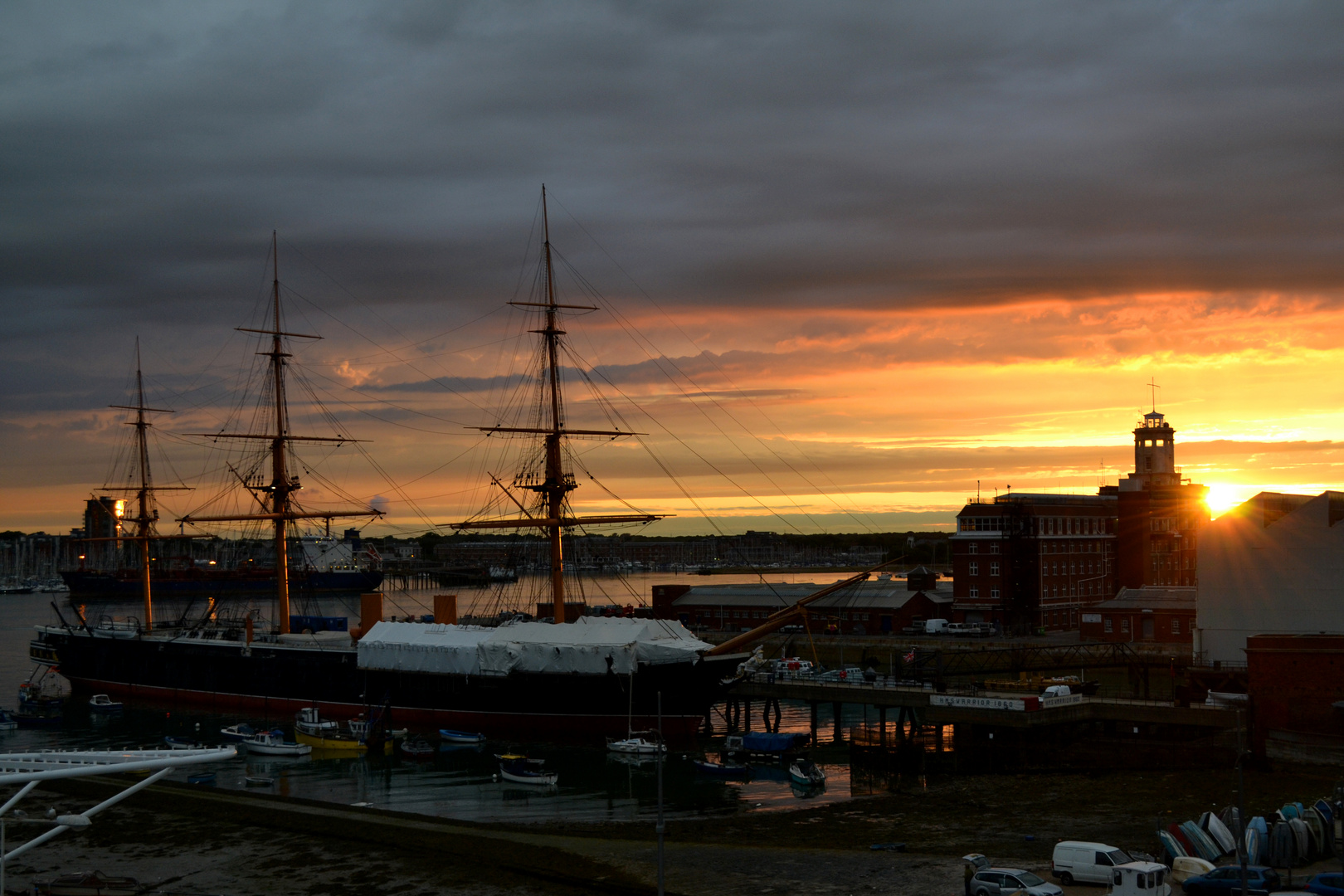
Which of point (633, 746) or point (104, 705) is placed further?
point (104, 705)

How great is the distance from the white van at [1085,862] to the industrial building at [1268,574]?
87.0 ft

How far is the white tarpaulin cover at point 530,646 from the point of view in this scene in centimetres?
5716

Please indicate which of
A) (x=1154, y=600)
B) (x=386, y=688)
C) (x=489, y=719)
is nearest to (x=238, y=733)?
(x=386, y=688)

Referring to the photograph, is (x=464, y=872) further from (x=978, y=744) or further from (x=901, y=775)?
(x=978, y=744)

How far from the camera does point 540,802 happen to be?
145ft

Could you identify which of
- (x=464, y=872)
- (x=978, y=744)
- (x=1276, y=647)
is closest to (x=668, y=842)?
(x=464, y=872)

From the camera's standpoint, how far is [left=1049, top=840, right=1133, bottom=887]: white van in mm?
26891

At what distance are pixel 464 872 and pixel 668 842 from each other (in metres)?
6.30

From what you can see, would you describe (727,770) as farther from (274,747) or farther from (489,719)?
(274,747)

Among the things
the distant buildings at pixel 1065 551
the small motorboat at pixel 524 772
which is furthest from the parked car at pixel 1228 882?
the distant buildings at pixel 1065 551

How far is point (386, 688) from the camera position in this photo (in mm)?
64688

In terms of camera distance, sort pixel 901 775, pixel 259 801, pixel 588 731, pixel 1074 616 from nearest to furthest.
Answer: pixel 259 801 → pixel 901 775 → pixel 588 731 → pixel 1074 616

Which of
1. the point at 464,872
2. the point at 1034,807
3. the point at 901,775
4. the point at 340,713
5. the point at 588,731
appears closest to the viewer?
the point at 464,872

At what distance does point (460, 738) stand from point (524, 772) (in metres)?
11.5
